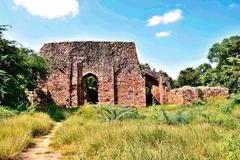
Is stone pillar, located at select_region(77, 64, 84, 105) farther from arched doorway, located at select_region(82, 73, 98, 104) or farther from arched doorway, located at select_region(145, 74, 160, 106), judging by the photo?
arched doorway, located at select_region(82, 73, 98, 104)

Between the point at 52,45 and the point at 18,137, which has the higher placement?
the point at 52,45

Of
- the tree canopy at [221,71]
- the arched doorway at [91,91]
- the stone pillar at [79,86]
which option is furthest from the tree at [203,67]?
the stone pillar at [79,86]

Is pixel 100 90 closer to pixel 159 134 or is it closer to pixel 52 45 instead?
pixel 52 45

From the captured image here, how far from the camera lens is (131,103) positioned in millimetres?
24859

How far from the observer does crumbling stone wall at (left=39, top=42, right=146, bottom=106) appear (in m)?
24.9

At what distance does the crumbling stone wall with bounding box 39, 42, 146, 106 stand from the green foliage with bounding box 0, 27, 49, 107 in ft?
14.5

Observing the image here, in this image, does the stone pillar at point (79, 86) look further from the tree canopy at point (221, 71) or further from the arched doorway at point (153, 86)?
the tree canopy at point (221, 71)

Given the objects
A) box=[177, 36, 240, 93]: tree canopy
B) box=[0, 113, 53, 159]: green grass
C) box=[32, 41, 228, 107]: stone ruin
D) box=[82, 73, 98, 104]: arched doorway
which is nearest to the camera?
box=[0, 113, 53, 159]: green grass

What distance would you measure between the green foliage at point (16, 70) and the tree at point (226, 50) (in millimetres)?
25403

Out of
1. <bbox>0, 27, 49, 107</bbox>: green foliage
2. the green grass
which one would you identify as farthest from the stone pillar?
the green grass

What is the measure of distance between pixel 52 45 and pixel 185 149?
2097 centimetres

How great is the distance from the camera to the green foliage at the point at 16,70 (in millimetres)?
14359

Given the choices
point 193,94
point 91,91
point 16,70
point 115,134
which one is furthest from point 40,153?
point 91,91

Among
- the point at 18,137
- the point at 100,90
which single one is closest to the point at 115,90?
the point at 100,90
